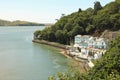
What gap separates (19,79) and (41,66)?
6.80 m

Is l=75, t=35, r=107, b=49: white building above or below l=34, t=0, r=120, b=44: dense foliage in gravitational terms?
below

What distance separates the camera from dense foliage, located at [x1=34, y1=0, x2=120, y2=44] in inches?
1932

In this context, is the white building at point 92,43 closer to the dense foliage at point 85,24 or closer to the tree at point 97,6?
the dense foliage at point 85,24

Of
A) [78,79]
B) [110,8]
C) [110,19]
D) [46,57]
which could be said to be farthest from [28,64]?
[110,8]

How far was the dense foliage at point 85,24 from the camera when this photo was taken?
161 feet

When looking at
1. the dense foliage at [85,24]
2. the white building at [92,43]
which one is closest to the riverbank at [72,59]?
the dense foliage at [85,24]

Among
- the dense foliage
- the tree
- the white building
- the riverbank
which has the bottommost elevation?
the riverbank

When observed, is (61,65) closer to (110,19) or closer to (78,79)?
(78,79)

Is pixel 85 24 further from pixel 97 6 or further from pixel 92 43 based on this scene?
pixel 92 43

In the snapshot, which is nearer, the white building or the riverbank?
the riverbank

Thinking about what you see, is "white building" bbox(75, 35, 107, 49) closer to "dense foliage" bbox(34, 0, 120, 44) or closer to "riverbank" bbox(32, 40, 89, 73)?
"riverbank" bbox(32, 40, 89, 73)

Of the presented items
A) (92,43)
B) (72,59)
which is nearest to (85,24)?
(92,43)

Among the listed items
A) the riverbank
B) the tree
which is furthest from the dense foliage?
the riverbank

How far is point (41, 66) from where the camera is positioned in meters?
30.4
